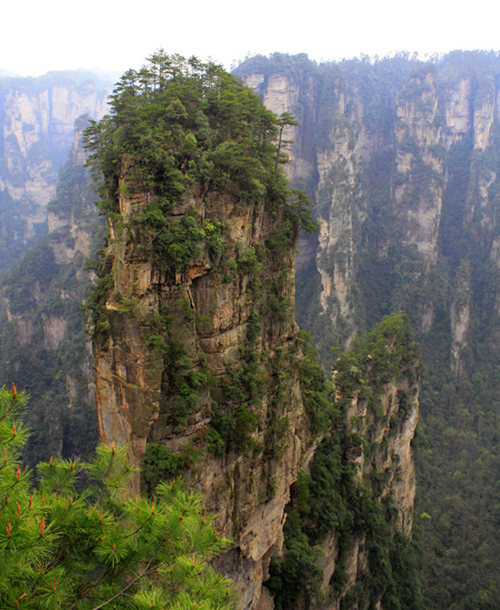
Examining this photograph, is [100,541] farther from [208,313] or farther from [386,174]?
[386,174]

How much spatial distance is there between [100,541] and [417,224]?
72459 mm

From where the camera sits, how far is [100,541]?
5.53 m

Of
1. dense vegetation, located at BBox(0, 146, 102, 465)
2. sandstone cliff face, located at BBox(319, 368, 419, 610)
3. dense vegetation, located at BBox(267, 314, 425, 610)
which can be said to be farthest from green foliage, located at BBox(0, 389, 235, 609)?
dense vegetation, located at BBox(0, 146, 102, 465)

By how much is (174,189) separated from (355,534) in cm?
1823

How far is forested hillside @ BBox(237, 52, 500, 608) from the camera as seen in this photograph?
5164 cm

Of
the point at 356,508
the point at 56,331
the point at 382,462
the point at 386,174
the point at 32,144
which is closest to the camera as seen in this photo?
the point at 356,508

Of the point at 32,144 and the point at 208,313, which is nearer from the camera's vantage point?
the point at 208,313

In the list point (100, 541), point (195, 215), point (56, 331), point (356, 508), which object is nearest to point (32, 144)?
point (56, 331)

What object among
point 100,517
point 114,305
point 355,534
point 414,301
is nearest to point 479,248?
point 414,301

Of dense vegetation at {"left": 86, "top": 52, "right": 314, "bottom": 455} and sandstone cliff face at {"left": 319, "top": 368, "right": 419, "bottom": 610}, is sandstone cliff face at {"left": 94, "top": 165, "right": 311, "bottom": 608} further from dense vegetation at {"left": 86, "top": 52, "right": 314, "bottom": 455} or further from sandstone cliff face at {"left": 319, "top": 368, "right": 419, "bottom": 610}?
sandstone cliff face at {"left": 319, "top": 368, "right": 419, "bottom": 610}

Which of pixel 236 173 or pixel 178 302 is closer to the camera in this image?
pixel 178 302

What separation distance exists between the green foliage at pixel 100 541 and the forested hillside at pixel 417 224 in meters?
39.1

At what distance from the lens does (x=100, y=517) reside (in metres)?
5.54

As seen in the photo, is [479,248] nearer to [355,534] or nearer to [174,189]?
[355,534]
